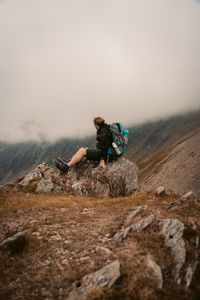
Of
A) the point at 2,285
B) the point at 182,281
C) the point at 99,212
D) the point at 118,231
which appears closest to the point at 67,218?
the point at 99,212

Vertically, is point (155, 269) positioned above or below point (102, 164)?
below

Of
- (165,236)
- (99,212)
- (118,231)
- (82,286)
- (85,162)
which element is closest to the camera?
(82,286)

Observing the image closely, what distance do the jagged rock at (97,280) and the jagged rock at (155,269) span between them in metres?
0.89

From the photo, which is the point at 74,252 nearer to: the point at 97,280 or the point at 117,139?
the point at 97,280

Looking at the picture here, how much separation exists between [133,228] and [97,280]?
294 cm

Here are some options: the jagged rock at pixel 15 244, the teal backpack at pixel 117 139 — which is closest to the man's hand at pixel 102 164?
the teal backpack at pixel 117 139

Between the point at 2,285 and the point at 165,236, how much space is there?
5392 millimetres

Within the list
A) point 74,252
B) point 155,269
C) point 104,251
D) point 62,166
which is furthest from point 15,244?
point 62,166

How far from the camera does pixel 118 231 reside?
7.41 metres

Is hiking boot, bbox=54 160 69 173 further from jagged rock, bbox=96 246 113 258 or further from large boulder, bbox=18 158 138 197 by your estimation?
jagged rock, bbox=96 246 113 258

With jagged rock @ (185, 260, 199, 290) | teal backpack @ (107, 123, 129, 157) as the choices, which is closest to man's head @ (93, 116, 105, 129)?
teal backpack @ (107, 123, 129, 157)

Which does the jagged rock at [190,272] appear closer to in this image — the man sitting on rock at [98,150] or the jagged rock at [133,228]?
the jagged rock at [133,228]

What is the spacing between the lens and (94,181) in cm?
1499

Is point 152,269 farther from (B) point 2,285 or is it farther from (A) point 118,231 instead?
(B) point 2,285
